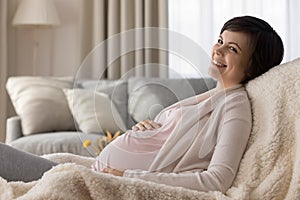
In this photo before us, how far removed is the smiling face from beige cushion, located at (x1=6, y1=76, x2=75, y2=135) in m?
2.55

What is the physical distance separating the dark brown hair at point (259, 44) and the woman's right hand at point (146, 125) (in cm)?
26

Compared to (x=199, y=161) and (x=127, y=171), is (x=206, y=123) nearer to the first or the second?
(x=199, y=161)

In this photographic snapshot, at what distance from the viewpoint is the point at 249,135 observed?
1.38 meters

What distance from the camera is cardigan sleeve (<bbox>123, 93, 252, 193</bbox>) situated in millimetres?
1312

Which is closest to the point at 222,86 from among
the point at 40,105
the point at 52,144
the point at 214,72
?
the point at 214,72

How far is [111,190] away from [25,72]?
12.9 ft

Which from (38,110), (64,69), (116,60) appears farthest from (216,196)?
(64,69)

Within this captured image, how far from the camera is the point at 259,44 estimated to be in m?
1.44

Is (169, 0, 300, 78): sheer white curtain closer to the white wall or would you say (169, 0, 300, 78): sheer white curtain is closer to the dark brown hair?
the white wall

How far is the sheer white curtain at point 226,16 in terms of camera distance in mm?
4539

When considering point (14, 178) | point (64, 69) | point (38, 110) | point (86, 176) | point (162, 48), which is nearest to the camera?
point (86, 176)

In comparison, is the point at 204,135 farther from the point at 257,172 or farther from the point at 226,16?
the point at 226,16

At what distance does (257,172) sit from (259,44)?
12.4 inches

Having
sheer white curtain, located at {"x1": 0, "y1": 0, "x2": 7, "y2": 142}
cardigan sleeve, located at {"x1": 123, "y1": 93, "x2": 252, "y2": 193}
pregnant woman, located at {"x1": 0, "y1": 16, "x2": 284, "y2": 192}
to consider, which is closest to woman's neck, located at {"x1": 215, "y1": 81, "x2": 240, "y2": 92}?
pregnant woman, located at {"x1": 0, "y1": 16, "x2": 284, "y2": 192}
